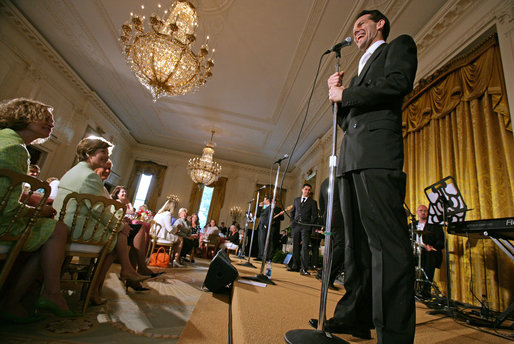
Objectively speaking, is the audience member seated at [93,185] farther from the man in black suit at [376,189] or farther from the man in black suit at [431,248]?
the man in black suit at [431,248]

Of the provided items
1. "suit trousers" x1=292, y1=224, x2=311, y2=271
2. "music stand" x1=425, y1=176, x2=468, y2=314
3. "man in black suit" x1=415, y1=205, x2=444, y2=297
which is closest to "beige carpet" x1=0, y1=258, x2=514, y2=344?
"music stand" x1=425, y1=176, x2=468, y2=314

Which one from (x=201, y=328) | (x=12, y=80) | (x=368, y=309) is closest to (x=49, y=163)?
(x=12, y=80)

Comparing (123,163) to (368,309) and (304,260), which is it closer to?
(304,260)

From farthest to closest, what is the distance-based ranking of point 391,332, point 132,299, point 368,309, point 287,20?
point 287,20 < point 132,299 < point 368,309 < point 391,332

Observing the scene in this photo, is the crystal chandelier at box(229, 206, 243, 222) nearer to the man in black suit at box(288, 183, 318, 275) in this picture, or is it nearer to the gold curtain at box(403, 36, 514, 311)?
the man in black suit at box(288, 183, 318, 275)

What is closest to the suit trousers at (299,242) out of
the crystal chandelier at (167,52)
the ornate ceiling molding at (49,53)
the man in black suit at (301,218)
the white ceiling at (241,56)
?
the man in black suit at (301,218)

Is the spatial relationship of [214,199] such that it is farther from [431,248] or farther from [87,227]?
[87,227]

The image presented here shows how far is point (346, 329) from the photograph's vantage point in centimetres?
112

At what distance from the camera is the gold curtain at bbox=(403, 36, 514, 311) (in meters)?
2.69

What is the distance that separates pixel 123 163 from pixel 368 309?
1156cm

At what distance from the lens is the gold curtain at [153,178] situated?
10.9m

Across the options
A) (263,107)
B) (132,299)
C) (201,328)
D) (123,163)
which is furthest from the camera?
(123,163)

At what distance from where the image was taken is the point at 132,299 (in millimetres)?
1978

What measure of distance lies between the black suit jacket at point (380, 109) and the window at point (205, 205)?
1064 centimetres
